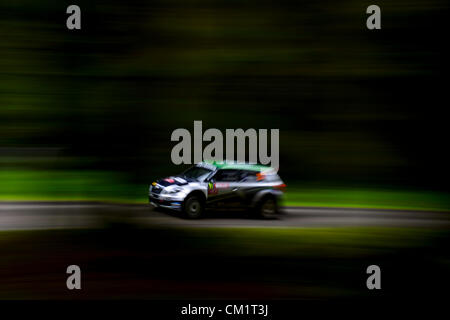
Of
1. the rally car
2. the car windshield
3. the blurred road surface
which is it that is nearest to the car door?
the rally car

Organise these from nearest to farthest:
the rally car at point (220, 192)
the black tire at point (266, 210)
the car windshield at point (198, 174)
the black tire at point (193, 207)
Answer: the black tire at point (193, 207) → the rally car at point (220, 192) → the car windshield at point (198, 174) → the black tire at point (266, 210)

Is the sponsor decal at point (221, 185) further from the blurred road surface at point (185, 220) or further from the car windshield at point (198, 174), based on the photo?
the blurred road surface at point (185, 220)

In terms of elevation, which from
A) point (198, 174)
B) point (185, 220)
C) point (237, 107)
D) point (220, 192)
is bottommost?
point (185, 220)

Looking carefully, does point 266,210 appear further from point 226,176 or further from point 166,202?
point 166,202

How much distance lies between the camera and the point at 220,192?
4.74 meters

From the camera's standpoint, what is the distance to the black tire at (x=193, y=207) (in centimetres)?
428

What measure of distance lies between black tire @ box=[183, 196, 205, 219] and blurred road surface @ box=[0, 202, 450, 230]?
0.12 meters

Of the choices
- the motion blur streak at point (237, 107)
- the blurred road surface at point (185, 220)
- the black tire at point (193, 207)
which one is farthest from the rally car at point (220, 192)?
the motion blur streak at point (237, 107)

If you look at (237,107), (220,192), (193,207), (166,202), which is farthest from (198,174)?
(237,107)

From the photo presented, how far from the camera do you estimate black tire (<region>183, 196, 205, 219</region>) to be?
168 inches

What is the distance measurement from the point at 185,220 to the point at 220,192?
3.14 feet

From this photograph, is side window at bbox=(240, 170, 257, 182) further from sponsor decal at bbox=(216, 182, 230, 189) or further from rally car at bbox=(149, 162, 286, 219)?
sponsor decal at bbox=(216, 182, 230, 189)

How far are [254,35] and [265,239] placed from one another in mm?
1840
